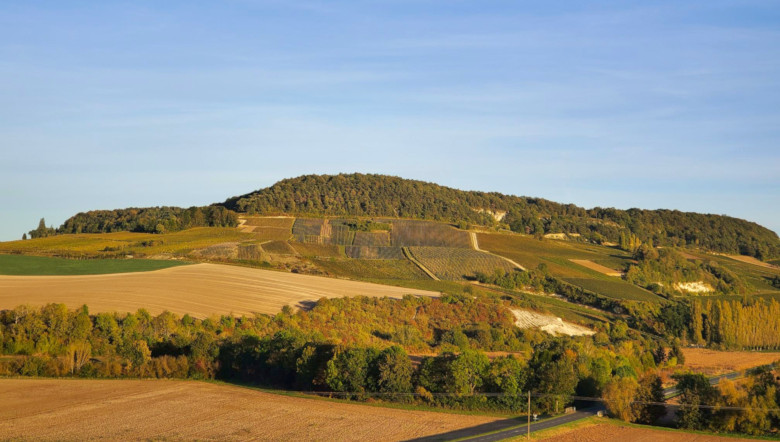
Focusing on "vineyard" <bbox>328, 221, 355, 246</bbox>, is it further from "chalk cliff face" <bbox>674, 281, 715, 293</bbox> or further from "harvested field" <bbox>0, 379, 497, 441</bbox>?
"harvested field" <bbox>0, 379, 497, 441</bbox>

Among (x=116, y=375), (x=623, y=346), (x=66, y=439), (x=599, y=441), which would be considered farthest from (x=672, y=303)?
(x=66, y=439)

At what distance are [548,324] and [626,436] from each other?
47.3m

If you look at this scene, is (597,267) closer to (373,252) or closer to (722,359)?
(373,252)

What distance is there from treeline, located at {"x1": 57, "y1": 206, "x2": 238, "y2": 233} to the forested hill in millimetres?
13747

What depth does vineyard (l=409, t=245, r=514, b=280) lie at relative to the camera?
11931 centimetres

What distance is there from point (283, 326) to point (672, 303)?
64.1 meters

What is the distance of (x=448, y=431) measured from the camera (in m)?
47.7

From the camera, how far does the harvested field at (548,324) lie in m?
93.6

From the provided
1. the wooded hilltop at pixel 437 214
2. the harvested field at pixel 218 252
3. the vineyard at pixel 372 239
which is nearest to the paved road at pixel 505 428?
the harvested field at pixel 218 252

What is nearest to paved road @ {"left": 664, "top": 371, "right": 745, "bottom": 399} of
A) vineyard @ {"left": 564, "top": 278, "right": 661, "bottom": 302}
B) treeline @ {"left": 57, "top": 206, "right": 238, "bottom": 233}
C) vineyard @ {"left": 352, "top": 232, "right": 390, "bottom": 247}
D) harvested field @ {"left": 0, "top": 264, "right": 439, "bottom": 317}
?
vineyard @ {"left": 564, "top": 278, "right": 661, "bottom": 302}

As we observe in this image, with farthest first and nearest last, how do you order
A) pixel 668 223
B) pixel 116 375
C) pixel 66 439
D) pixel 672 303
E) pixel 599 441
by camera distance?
1. pixel 668 223
2. pixel 672 303
3. pixel 116 375
4. pixel 599 441
5. pixel 66 439

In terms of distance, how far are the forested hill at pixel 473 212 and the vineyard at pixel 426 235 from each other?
1157 centimetres

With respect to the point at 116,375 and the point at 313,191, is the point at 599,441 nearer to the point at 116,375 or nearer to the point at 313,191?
the point at 116,375

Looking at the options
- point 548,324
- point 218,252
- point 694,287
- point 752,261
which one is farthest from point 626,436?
point 752,261
